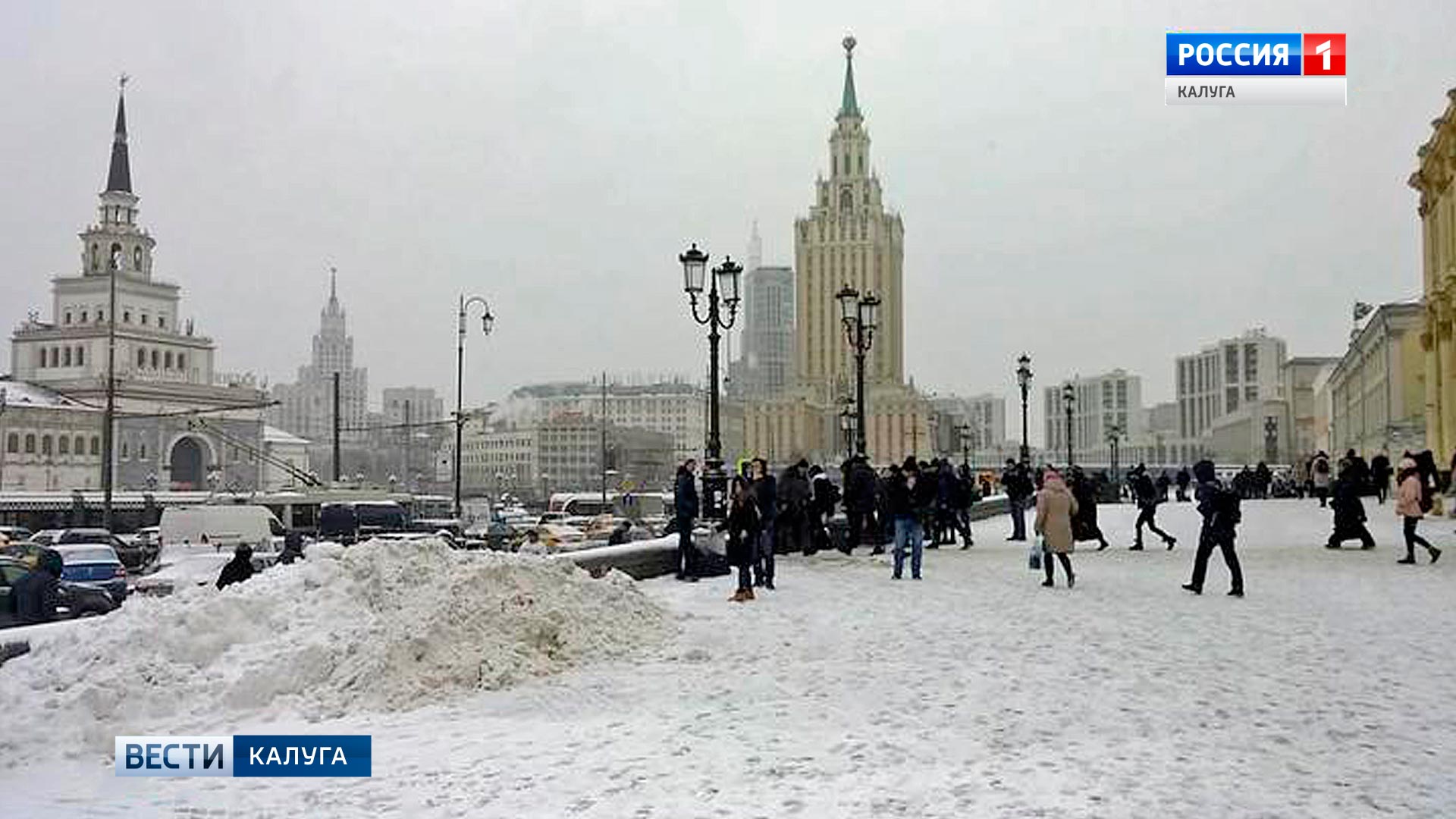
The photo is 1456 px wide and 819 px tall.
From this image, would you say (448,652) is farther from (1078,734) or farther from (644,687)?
(1078,734)

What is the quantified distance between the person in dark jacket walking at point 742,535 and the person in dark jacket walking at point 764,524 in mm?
260

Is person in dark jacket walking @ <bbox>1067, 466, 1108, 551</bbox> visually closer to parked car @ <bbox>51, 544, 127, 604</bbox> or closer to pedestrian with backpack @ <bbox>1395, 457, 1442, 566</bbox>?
pedestrian with backpack @ <bbox>1395, 457, 1442, 566</bbox>

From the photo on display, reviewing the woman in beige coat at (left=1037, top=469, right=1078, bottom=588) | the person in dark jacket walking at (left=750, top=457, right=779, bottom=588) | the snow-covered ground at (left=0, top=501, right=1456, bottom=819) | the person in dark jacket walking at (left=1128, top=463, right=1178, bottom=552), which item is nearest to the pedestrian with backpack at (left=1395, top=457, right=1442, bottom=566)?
the person in dark jacket walking at (left=1128, top=463, right=1178, bottom=552)

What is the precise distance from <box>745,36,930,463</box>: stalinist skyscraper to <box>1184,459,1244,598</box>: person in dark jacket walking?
121m

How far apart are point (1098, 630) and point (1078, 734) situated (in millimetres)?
4869

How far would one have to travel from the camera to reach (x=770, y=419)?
460ft

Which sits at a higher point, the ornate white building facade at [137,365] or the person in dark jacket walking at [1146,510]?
the ornate white building facade at [137,365]

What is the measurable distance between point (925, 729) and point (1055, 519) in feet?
30.7

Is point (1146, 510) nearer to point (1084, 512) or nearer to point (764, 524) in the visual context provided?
point (1084, 512)

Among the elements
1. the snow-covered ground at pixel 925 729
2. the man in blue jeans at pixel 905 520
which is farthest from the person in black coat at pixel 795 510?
the snow-covered ground at pixel 925 729

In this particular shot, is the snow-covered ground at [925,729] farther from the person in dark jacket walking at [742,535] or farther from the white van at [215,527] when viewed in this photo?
the white van at [215,527]

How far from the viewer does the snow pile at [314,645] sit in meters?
9.23

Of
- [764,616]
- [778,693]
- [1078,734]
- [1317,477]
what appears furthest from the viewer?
[1317,477]

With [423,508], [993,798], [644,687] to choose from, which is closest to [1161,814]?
[993,798]
